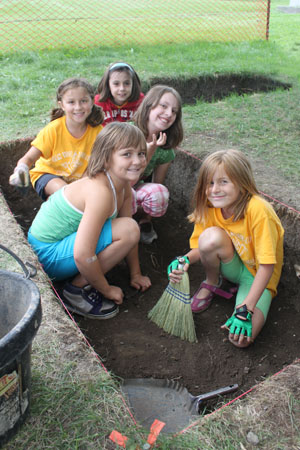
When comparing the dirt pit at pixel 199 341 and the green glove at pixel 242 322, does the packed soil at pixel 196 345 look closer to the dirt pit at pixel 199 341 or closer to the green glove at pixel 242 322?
the dirt pit at pixel 199 341

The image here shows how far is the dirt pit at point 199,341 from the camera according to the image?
227 cm

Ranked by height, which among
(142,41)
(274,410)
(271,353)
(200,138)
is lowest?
(271,353)

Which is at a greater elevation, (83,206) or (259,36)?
(259,36)

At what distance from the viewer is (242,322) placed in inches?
91.0

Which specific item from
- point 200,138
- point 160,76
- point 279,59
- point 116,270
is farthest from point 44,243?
point 279,59

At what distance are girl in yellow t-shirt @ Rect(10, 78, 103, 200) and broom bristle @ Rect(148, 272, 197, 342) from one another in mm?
1177

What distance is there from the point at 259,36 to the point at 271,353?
879cm

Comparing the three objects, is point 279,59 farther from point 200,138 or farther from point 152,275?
point 152,275

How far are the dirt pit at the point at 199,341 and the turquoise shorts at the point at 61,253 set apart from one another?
30 centimetres

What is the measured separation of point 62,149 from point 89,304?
124 cm

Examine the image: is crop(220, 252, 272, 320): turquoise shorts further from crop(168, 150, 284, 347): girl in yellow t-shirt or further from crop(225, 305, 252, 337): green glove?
crop(225, 305, 252, 337): green glove

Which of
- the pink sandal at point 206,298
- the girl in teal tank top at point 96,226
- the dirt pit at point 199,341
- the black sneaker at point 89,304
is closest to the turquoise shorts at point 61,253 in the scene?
the girl in teal tank top at point 96,226

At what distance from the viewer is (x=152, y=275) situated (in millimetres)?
3119

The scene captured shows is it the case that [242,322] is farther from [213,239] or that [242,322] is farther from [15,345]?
[15,345]
